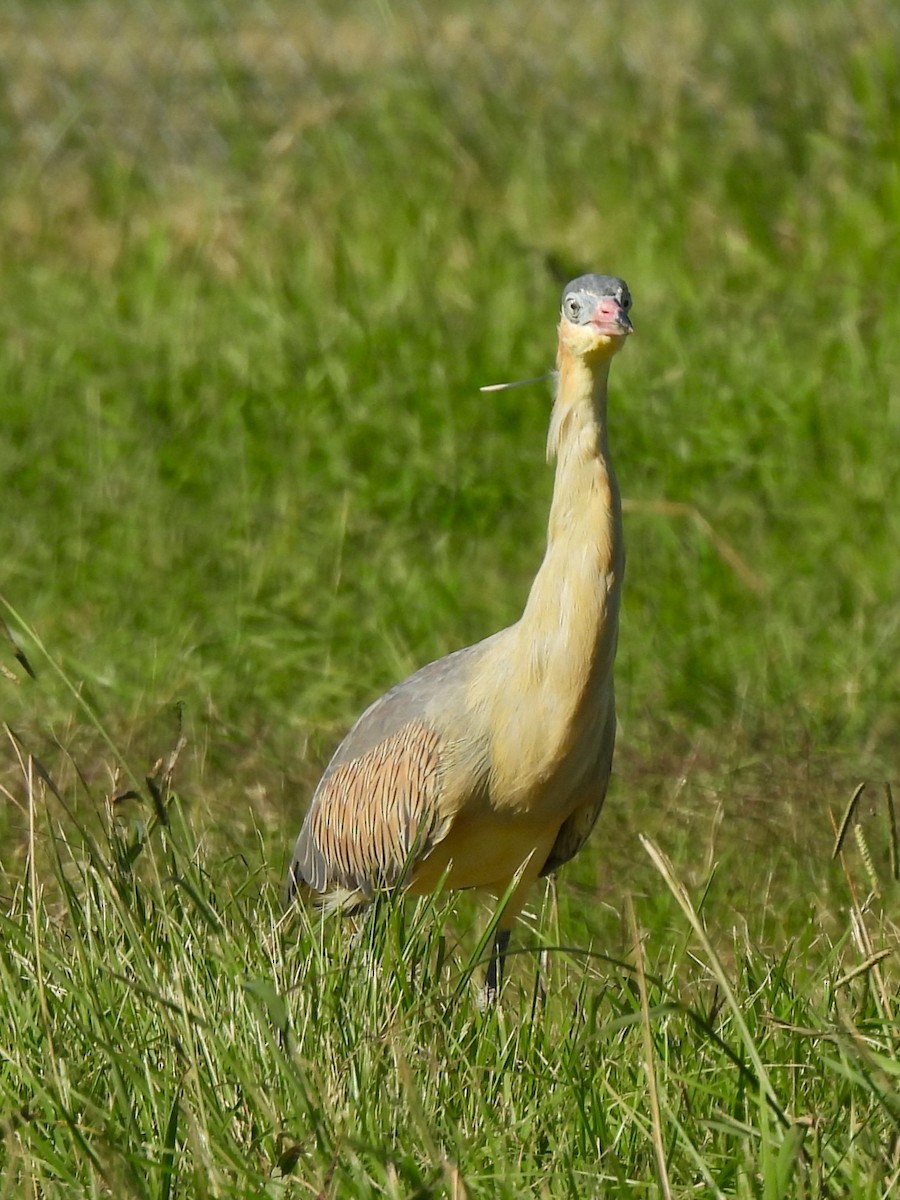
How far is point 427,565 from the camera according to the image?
5375 mm

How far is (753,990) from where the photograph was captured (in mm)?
2783

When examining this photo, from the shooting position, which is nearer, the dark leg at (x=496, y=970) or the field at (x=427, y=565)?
the field at (x=427, y=565)

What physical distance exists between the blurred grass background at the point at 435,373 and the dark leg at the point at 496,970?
286mm

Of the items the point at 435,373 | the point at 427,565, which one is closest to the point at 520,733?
the point at 427,565

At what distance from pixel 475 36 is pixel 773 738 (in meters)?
3.63

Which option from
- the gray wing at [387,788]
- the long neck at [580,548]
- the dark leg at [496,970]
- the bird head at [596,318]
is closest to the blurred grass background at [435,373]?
the gray wing at [387,788]

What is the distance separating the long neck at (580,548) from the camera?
3.15 m

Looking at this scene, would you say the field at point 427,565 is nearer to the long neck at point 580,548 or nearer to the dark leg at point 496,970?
the dark leg at point 496,970

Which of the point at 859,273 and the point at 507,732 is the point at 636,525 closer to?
the point at 859,273

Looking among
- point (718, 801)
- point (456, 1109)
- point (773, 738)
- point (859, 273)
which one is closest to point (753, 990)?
point (456, 1109)

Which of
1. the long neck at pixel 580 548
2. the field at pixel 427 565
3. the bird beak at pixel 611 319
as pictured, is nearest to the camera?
the field at pixel 427 565

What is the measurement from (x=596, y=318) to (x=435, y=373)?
9.30 ft

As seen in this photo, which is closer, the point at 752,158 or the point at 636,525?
the point at 636,525

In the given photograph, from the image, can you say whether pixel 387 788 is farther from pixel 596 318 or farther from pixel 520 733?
pixel 596 318
